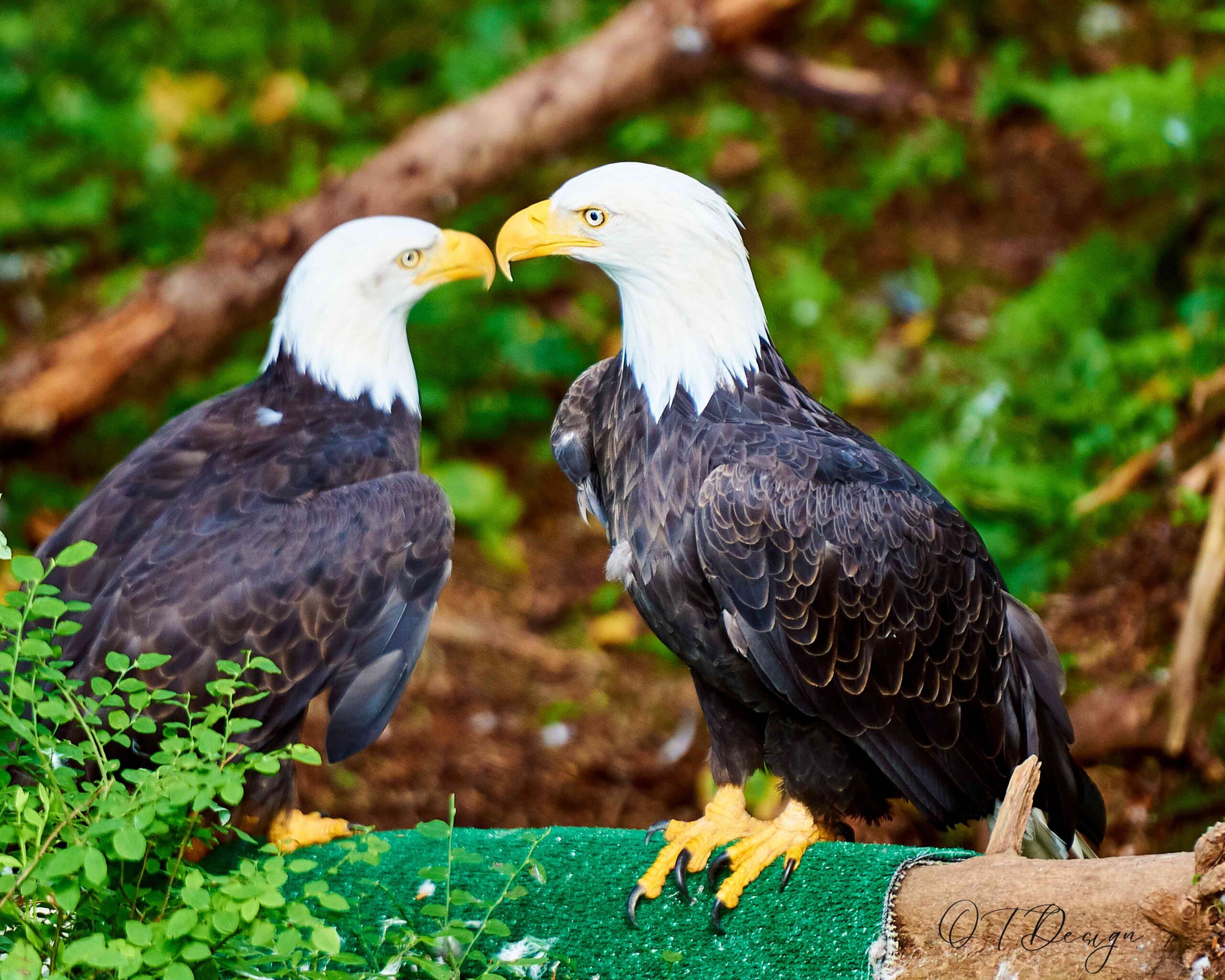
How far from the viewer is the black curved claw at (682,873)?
3072 millimetres

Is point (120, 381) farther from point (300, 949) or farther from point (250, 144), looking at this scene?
point (300, 949)

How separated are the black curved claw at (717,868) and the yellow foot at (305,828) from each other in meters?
0.96

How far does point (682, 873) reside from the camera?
3096 millimetres

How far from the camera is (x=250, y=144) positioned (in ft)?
27.5

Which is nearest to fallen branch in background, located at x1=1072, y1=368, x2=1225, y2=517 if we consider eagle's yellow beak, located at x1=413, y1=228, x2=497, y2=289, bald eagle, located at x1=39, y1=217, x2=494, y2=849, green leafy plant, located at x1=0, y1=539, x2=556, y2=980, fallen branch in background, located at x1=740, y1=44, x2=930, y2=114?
fallen branch in background, located at x1=740, y1=44, x2=930, y2=114

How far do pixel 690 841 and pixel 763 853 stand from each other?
0.17 metres

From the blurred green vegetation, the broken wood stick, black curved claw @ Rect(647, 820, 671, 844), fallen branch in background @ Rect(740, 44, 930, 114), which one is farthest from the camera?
fallen branch in background @ Rect(740, 44, 930, 114)

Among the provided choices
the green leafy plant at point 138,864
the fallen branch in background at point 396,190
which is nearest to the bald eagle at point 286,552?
the green leafy plant at point 138,864

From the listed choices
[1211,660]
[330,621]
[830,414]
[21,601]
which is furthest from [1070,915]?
[1211,660]

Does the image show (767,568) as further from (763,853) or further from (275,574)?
(275,574)

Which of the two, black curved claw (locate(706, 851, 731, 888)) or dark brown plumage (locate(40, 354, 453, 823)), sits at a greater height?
dark brown plumage (locate(40, 354, 453, 823))

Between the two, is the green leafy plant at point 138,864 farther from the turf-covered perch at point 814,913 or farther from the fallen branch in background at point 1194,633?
the fallen branch in background at point 1194,633

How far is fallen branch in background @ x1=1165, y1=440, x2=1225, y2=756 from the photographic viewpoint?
4.48 metres

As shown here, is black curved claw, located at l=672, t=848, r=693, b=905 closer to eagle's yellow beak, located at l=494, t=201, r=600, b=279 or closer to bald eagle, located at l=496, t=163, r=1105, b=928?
bald eagle, located at l=496, t=163, r=1105, b=928
